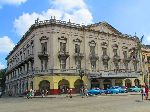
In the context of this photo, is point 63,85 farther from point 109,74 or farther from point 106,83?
point 106,83

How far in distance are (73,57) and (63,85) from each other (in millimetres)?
5906

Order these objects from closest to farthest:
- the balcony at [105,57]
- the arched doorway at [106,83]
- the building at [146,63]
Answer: the arched doorway at [106,83]
the balcony at [105,57]
the building at [146,63]

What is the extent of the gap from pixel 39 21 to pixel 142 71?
98.2 feet

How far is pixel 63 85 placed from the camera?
56.0 m

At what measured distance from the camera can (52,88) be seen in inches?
2131

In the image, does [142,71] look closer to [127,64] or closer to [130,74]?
[127,64]

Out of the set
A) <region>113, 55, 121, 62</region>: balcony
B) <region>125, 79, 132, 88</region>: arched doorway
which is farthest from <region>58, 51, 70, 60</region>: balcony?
<region>125, 79, 132, 88</region>: arched doorway

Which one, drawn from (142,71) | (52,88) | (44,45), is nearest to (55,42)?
(44,45)

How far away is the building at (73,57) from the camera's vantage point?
55.2 m

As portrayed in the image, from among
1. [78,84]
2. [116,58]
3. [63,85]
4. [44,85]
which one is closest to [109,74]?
[116,58]

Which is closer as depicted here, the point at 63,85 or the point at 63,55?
the point at 63,55

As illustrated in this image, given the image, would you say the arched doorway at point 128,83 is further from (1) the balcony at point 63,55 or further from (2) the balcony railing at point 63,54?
(2) the balcony railing at point 63,54

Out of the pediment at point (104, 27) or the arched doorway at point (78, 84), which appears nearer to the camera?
the arched doorway at point (78, 84)

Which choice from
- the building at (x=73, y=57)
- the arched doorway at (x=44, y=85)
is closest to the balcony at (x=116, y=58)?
the building at (x=73, y=57)
